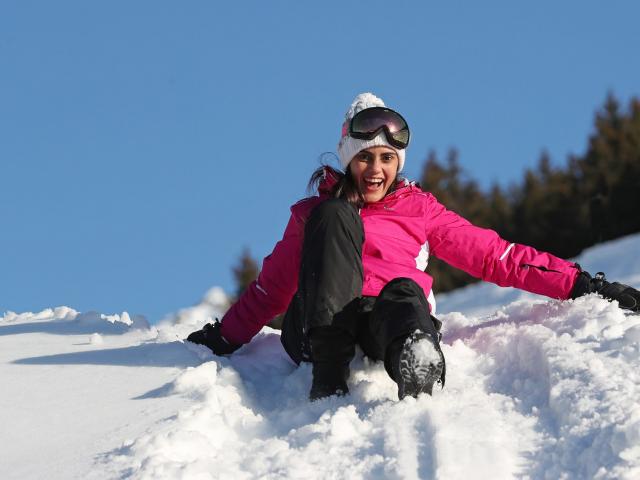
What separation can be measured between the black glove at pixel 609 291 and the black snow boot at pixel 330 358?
126cm

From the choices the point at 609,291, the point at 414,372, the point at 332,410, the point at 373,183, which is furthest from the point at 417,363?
the point at 609,291

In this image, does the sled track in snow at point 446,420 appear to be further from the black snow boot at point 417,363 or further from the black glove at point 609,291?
the black glove at point 609,291

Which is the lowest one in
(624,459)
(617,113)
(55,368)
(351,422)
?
(624,459)

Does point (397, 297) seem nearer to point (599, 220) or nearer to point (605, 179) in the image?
point (599, 220)

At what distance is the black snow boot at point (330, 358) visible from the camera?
3572mm

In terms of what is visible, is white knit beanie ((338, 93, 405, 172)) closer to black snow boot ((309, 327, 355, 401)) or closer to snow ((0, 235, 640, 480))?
snow ((0, 235, 640, 480))

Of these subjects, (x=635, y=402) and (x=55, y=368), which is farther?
(x=55, y=368)

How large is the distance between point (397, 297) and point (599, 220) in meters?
21.4

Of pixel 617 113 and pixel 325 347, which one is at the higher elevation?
pixel 617 113

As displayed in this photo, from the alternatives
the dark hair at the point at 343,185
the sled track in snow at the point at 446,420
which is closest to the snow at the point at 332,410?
the sled track in snow at the point at 446,420

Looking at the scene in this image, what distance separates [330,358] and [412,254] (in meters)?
0.83

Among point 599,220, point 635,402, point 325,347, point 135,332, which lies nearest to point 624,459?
point 635,402

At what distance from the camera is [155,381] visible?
393cm

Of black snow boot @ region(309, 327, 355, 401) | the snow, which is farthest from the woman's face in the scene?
black snow boot @ region(309, 327, 355, 401)
